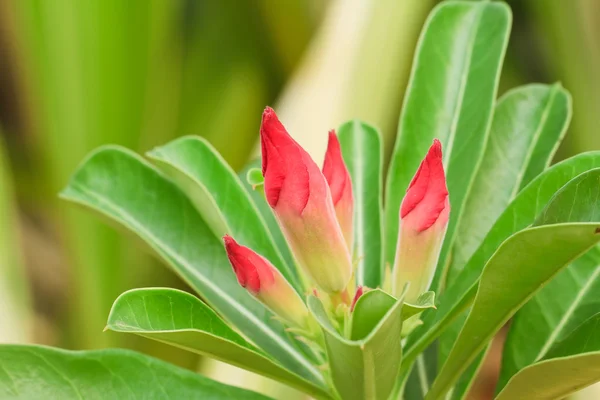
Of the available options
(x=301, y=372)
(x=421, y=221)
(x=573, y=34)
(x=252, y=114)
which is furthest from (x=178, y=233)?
(x=573, y=34)

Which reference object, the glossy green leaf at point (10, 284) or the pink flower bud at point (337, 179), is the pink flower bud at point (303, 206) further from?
the glossy green leaf at point (10, 284)

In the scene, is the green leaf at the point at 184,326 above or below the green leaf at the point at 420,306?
below

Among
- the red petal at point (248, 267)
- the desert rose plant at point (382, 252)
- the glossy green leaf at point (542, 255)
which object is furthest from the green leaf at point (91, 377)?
the glossy green leaf at point (542, 255)

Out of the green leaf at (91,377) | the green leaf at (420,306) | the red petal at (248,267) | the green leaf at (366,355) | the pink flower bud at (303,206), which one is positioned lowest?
the green leaf at (91,377)

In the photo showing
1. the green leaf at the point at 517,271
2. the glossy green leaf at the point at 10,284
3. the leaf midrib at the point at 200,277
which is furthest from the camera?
the glossy green leaf at the point at 10,284

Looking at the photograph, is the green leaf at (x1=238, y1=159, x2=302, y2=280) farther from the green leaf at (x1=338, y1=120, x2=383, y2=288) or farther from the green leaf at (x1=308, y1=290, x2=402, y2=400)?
the green leaf at (x1=308, y1=290, x2=402, y2=400)

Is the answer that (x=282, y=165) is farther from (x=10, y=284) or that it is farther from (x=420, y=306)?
(x=10, y=284)

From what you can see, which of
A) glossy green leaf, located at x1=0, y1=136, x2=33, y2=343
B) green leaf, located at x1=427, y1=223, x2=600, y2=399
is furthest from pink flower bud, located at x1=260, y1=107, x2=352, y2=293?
glossy green leaf, located at x1=0, y1=136, x2=33, y2=343

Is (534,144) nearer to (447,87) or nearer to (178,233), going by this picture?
(447,87)
